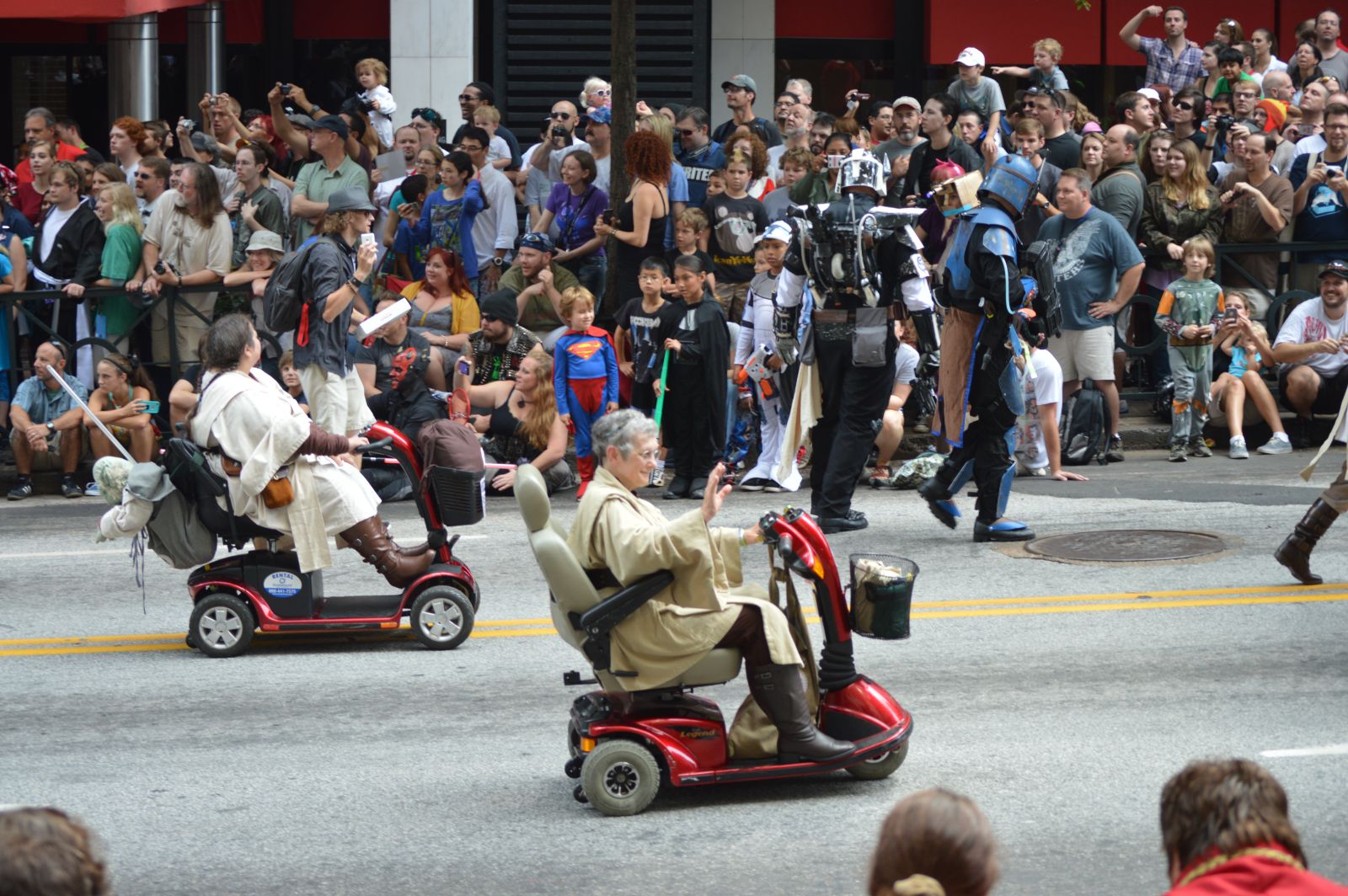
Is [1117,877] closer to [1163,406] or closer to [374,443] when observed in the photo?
[374,443]

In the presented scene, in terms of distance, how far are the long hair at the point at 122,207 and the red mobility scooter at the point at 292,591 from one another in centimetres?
620

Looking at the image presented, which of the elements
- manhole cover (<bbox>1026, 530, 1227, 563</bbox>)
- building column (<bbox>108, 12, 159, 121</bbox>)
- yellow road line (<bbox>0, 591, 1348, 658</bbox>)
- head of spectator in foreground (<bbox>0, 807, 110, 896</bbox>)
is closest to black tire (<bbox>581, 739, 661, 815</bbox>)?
yellow road line (<bbox>0, 591, 1348, 658</bbox>)

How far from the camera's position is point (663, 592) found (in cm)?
673

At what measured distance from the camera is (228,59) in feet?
73.1

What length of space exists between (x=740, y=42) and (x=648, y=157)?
787 centimetres

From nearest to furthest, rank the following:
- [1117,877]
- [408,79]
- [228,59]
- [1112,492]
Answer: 1. [1117,877]
2. [1112,492]
3. [408,79]
4. [228,59]

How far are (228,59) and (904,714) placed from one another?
17.4m

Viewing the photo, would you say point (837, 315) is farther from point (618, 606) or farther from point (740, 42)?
point (740, 42)

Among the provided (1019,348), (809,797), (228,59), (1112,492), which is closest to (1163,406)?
(1112,492)

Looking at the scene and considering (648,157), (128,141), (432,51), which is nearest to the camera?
(648,157)

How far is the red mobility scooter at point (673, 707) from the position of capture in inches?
264

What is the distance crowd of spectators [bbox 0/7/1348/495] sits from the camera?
1429cm

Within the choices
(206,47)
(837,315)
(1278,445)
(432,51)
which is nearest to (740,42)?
(432,51)

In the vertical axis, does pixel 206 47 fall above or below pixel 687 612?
above
